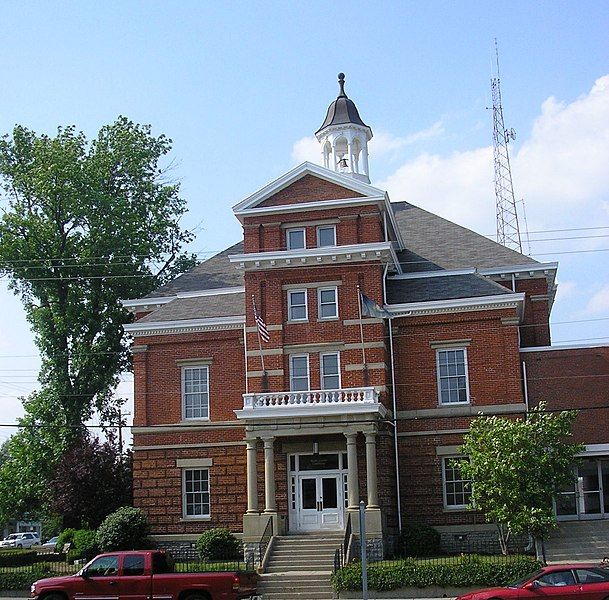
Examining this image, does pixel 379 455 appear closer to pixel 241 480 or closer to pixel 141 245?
pixel 241 480

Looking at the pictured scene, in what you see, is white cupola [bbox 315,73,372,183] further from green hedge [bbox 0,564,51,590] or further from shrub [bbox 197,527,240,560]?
green hedge [bbox 0,564,51,590]

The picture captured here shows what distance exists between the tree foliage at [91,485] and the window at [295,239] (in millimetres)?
14700

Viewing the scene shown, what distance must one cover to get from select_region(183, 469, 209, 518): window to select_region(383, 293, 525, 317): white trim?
1005 cm

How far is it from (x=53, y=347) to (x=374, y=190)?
21.0m

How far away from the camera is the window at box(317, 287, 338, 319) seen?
39812mm

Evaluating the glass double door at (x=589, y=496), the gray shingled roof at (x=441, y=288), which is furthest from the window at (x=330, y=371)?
the glass double door at (x=589, y=496)

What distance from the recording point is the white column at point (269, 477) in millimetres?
37188

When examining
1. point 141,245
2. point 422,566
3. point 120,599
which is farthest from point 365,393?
point 141,245

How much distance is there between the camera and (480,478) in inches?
1341

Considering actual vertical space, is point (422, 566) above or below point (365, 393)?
below

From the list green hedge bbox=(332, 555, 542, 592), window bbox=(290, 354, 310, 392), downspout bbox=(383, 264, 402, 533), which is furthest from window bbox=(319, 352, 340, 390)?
green hedge bbox=(332, 555, 542, 592)

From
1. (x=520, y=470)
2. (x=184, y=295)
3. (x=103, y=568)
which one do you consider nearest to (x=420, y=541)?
(x=520, y=470)

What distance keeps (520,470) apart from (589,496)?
320 inches

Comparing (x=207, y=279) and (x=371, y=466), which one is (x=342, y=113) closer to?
(x=207, y=279)
